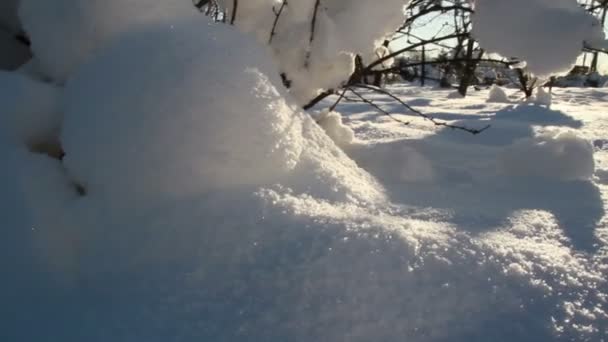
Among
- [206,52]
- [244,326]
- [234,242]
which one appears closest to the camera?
[244,326]

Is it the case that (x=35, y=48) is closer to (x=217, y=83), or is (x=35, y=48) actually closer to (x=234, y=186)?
(x=217, y=83)

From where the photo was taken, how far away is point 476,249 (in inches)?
36.1

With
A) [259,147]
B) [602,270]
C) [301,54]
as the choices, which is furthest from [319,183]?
[301,54]

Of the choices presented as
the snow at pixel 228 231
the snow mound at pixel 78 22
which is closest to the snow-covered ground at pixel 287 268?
the snow at pixel 228 231

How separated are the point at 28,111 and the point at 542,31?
1312 mm

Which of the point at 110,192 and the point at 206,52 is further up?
the point at 206,52

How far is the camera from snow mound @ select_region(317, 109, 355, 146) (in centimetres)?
201

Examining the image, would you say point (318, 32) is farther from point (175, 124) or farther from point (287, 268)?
point (287, 268)

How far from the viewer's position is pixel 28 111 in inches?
44.2

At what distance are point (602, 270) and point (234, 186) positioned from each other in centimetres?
70

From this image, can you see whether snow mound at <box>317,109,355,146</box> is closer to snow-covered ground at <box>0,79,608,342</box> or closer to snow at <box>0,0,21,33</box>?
snow-covered ground at <box>0,79,608,342</box>

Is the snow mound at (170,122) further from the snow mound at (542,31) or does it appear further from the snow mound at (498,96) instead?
the snow mound at (498,96)

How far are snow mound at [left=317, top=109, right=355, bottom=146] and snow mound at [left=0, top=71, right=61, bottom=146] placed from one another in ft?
3.56

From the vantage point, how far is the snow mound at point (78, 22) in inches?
46.1
